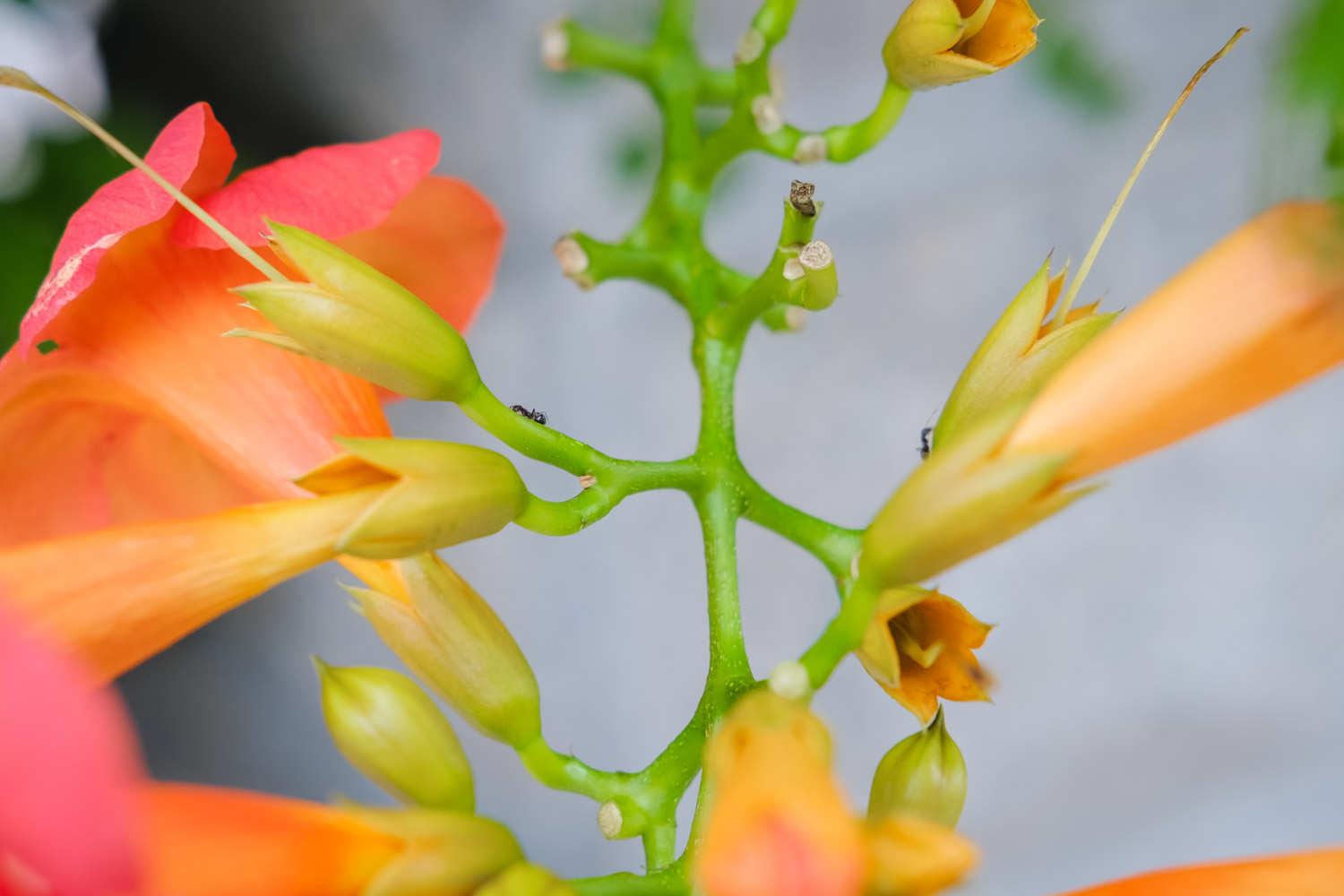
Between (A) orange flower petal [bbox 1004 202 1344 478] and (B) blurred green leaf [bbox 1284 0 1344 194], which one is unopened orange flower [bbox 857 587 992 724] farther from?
(B) blurred green leaf [bbox 1284 0 1344 194]

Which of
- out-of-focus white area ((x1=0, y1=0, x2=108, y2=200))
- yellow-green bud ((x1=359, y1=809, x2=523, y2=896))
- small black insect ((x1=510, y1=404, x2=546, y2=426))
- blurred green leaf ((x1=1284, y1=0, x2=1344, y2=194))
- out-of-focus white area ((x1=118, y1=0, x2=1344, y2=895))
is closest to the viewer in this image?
blurred green leaf ((x1=1284, y1=0, x2=1344, y2=194))

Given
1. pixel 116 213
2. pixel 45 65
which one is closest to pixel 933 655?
pixel 116 213

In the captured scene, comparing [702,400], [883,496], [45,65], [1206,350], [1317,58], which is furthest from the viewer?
[883,496]

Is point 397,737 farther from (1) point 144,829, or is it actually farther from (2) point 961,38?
(2) point 961,38

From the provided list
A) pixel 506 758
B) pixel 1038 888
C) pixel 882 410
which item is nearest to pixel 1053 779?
pixel 1038 888

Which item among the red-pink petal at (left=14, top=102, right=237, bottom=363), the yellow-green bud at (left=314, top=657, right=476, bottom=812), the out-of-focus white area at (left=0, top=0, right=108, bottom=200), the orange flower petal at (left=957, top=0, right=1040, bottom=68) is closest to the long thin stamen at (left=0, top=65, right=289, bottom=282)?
the red-pink petal at (left=14, top=102, right=237, bottom=363)

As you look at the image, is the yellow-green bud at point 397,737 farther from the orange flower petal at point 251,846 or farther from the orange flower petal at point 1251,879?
the orange flower petal at point 1251,879
